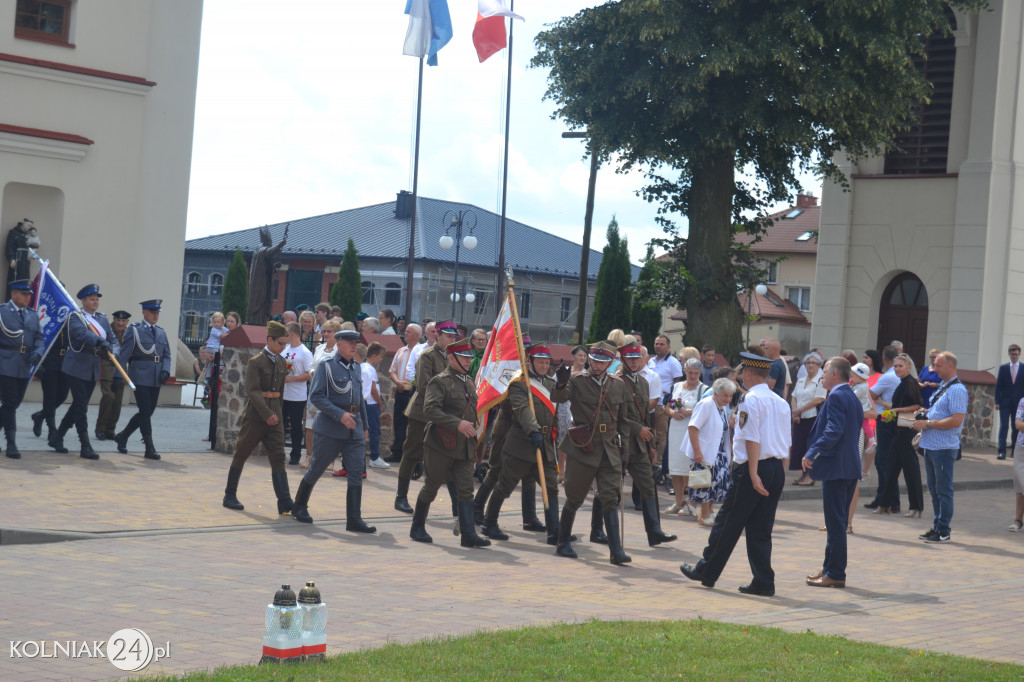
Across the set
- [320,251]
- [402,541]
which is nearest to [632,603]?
[402,541]

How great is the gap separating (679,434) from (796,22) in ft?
37.0

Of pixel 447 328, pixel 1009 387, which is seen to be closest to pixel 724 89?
pixel 1009 387

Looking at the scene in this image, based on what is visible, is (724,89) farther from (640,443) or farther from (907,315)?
(640,443)

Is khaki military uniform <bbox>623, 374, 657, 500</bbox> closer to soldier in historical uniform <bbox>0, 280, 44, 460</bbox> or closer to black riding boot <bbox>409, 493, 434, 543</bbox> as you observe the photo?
black riding boot <bbox>409, 493, 434, 543</bbox>

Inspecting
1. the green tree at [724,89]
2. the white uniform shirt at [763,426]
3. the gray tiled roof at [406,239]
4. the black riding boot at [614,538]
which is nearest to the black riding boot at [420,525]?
the black riding boot at [614,538]

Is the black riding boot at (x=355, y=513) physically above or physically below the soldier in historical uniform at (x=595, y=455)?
below

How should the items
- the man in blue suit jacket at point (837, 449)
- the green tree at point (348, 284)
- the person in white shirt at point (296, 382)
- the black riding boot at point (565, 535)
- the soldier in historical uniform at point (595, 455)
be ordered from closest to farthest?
the man in blue suit jacket at point (837, 449), the soldier in historical uniform at point (595, 455), the black riding boot at point (565, 535), the person in white shirt at point (296, 382), the green tree at point (348, 284)

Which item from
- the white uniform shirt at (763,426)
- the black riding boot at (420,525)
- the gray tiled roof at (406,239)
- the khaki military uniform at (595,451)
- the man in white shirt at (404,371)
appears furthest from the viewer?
the gray tiled roof at (406,239)

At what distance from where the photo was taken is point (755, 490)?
9.55m

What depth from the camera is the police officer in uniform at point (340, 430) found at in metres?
11.7

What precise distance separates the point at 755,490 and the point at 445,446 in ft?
10.2

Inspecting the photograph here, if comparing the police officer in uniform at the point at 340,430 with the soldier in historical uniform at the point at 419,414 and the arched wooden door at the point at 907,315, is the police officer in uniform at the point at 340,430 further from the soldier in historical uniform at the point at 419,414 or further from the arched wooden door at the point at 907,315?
the arched wooden door at the point at 907,315

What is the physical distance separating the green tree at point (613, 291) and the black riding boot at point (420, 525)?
43.9 meters

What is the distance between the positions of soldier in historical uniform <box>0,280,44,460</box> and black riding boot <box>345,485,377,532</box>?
496 centimetres
